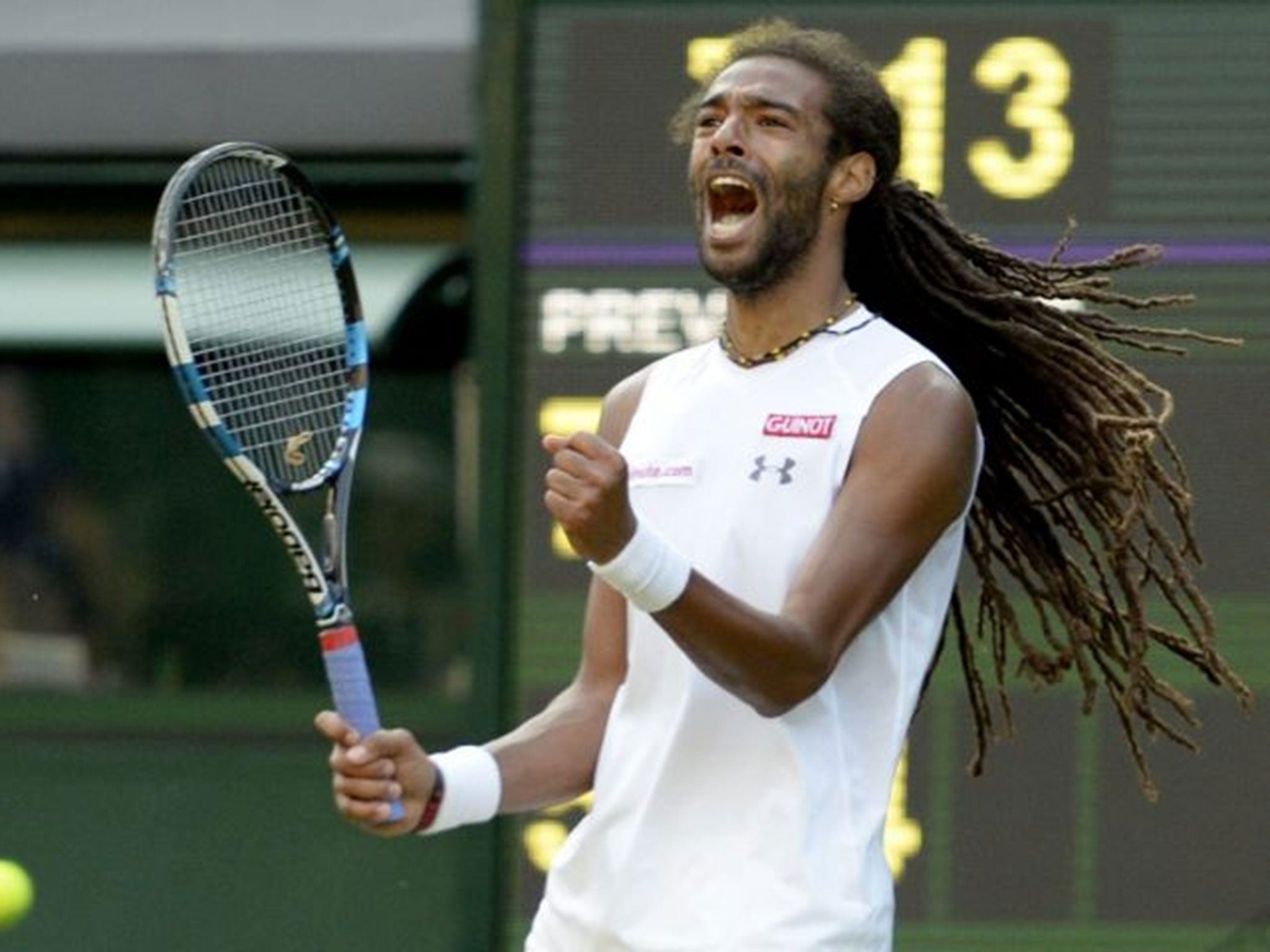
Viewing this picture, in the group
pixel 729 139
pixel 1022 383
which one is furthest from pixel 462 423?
pixel 729 139

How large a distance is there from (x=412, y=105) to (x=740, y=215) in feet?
11.3

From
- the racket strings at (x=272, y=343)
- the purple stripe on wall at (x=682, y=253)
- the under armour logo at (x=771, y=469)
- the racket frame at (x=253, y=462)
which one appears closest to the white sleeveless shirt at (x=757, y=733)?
the under armour logo at (x=771, y=469)

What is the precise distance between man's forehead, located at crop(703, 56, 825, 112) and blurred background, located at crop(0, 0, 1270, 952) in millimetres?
1944

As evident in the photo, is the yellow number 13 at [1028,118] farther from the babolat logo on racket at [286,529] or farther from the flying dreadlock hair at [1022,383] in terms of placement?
the babolat logo on racket at [286,529]

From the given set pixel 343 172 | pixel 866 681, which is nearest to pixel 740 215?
pixel 866 681

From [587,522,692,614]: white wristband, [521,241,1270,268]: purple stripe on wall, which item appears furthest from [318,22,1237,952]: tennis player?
[521,241,1270,268]: purple stripe on wall

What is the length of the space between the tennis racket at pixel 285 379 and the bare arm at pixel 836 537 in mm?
366

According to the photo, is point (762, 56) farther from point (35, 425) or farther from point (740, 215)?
point (35, 425)

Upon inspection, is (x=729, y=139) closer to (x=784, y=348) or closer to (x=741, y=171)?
(x=741, y=171)

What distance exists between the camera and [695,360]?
3686 mm

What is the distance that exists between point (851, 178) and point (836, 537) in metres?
0.47

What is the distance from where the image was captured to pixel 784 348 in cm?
358

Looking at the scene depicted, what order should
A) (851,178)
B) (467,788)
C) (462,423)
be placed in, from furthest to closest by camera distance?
(462,423)
(851,178)
(467,788)

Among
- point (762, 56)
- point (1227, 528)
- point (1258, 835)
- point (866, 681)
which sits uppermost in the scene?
point (762, 56)
